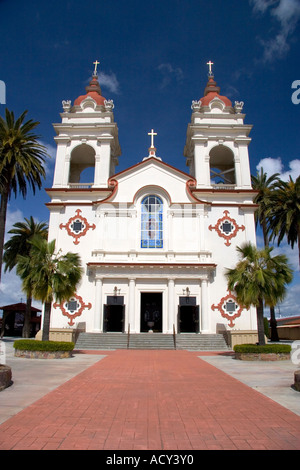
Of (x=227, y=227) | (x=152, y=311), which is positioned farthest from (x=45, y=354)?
(x=227, y=227)

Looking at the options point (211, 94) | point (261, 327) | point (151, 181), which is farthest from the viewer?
point (211, 94)

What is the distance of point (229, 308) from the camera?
93.7 ft

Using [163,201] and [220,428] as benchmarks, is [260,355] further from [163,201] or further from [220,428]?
[163,201]

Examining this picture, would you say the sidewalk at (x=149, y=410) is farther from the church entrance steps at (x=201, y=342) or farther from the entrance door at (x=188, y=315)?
the entrance door at (x=188, y=315)

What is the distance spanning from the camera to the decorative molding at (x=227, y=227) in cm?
3058

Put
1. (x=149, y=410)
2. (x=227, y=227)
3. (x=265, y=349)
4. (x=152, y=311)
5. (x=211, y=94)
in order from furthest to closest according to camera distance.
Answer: (x=211, y=94), (x=152, y=311), (x=227, y=227), (x=265, y=349), (x=149, y=410)

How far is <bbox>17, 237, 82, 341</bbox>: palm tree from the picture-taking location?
1923cm

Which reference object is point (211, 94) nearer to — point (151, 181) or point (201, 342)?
point (151, 181)

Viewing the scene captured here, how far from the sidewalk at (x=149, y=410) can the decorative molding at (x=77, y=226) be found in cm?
1806

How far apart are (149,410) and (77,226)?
24.7m

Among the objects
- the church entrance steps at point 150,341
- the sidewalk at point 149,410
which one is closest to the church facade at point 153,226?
the church entrance steps at point 150,341

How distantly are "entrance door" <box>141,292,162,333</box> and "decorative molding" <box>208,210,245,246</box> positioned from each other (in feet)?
26.0
